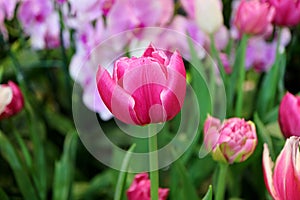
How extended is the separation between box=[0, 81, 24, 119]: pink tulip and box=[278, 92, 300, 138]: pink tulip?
225mm

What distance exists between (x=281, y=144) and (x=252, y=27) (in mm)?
121

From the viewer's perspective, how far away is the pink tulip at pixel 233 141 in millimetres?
498

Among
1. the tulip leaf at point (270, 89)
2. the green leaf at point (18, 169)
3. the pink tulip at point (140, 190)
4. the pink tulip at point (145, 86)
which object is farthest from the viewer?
the tulip leaf at point (270, 89)

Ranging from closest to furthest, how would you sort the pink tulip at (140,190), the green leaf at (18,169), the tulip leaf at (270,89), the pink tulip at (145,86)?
1. the pink tulip at (145,86)
2. the pink tulip at (140,190)
3. the green leaf at (18,169)
4. the tulip leaf at (270,89)

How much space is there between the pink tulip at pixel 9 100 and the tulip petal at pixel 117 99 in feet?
0.51

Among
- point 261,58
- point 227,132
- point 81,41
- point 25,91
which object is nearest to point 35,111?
point 25,91

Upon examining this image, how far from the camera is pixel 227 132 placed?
1.63ft

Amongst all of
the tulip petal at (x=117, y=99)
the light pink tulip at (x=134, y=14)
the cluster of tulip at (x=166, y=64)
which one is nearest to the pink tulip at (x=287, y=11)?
the cluster of tulip at (x=166, y=64)

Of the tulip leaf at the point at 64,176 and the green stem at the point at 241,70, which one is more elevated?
the green stem at the point at 241,70

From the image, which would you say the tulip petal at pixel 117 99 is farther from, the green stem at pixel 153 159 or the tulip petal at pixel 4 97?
the tulip petal at pixel 4 97

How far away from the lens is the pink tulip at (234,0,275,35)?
2.17ft

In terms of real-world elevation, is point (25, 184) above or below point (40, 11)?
below

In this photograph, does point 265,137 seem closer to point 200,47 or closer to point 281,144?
point 281,144

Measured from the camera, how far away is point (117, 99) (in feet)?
1.33
